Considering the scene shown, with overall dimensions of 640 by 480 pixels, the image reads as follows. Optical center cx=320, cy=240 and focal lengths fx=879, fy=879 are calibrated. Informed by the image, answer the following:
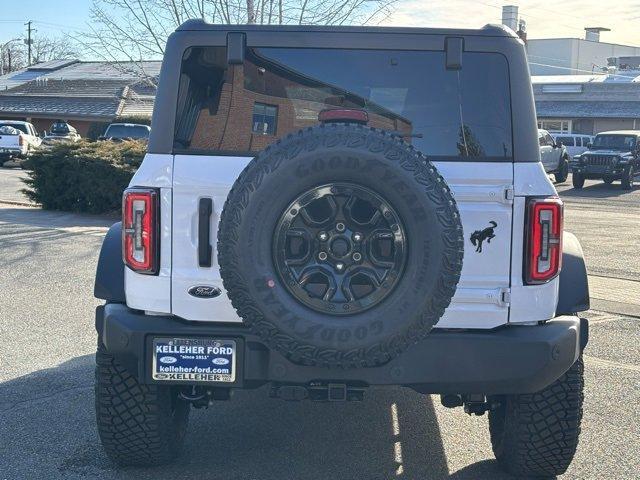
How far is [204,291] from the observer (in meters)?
3.86

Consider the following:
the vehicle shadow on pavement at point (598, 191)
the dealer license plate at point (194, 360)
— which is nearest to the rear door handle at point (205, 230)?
the dealer license plate at point (194, 360)

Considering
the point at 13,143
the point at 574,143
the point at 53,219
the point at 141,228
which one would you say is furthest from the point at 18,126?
the point at 141,228

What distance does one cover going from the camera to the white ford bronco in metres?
3.45

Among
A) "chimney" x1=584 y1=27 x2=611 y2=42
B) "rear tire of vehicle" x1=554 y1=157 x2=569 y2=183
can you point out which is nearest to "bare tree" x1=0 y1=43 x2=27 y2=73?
"chimney" x1=584 y1=27 x2=611 y2=42

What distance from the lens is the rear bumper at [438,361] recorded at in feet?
12.2

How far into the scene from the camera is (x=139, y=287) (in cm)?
393

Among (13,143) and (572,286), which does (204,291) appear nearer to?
(572,286)

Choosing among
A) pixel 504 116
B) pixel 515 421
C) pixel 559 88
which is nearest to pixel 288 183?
pixel 504 116

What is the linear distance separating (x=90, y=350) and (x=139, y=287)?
300cm

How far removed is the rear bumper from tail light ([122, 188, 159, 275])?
283 mm

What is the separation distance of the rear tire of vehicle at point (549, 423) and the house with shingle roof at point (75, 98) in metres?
40.1

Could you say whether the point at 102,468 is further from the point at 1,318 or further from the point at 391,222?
the point at 1,318

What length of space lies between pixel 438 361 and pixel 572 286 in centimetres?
87

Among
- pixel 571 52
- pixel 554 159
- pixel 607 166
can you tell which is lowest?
pixel 607 166
